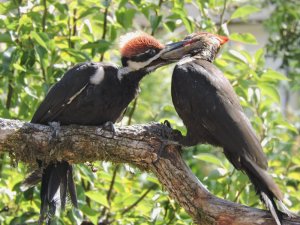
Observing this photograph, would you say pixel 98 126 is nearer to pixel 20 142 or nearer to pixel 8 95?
pixel 20 142

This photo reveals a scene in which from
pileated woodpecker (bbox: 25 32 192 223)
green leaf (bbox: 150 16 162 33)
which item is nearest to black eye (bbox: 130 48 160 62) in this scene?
pileated woodpecker (bbox: 25 32 192 223)

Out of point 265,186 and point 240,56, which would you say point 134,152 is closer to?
point 265,186

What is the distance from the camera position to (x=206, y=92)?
11.5ft

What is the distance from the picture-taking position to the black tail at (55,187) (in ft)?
12.2

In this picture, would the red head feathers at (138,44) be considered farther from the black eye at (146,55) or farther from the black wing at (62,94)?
the black wing at (62,94)

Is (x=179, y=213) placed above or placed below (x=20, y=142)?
below

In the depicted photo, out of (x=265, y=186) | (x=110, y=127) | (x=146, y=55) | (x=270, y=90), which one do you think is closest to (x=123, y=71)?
(x=146, y=55)

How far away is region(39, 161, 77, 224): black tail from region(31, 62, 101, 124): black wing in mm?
272

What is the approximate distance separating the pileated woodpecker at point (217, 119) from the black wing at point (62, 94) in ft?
1.74

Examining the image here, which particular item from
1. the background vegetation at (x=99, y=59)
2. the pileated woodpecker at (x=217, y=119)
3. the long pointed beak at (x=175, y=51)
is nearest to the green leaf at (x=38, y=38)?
the background vegetation at (x=99, y=59)

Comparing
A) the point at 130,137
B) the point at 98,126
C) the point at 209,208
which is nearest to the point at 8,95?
the point at 98,126

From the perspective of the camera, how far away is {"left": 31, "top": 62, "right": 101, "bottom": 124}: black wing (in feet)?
12.4

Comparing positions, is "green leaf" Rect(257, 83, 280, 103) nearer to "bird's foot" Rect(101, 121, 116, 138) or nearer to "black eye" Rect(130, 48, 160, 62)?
"black eye" Rect(130, 48, 160, 62)

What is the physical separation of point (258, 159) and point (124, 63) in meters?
1.03
